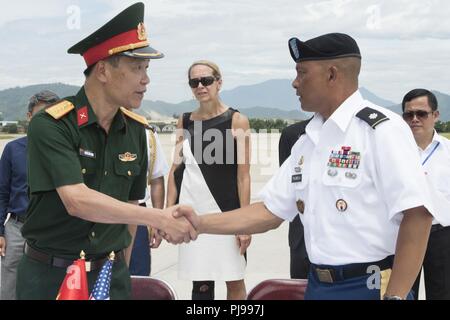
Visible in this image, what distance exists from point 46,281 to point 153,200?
1.96 metres

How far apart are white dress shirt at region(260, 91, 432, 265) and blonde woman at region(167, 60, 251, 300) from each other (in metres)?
1.89

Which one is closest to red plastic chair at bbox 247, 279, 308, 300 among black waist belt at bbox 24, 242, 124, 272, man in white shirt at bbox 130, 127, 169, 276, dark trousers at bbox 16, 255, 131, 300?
dark trousers at bbox 16, 255, 131, 300

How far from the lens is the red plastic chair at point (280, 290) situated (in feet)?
8.21

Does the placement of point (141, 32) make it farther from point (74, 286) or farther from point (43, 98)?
point (43, 98)

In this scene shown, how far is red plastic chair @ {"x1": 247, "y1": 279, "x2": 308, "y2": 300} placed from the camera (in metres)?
2.50

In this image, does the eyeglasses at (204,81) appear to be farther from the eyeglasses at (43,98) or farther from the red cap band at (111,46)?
the red cap band at (111,46)

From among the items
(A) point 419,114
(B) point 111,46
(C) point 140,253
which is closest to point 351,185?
(B) point 111,46

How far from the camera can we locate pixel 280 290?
99.0 inches

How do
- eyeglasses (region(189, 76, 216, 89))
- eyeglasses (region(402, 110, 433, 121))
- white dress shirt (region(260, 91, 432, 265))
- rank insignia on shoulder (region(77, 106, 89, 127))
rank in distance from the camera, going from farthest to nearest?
eyeglasses (region(189, 76, 216, 89)), eyeglasses (region(402, 110, 433, 121)), rank insignia on shoulder (region(77, 106, 89, 127)), white dress shirt (region(260, 91, 432, 265))

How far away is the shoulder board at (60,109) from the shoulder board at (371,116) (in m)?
1.16

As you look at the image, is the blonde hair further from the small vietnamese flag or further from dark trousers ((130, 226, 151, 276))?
the small vietnamese flag

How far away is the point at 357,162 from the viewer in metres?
2.13
